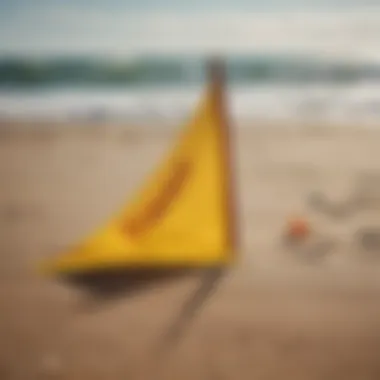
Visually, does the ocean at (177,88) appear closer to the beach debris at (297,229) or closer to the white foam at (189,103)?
the white foam at (189,103)

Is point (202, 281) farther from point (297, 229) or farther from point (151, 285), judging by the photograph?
point (297, 229)

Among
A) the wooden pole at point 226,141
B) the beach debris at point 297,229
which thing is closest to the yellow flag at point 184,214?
the wooden pole at point 226,141

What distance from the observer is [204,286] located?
4.82ft

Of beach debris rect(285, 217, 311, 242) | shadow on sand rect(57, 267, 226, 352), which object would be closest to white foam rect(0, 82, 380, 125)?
beach debris rect(285, 217, 311, 242)

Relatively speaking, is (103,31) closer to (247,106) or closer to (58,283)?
(247,106)

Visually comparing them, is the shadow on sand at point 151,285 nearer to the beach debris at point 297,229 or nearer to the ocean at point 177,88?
the beach debris at point 297,229

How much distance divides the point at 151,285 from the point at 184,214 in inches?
5.9

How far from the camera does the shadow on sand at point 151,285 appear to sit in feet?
4.82

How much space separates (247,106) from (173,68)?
6.3 inches

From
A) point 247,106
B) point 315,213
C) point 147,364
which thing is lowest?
point 147,364

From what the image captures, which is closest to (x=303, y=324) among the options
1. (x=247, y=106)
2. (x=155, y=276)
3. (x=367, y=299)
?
(x=367, y=299)

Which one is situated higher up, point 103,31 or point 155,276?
point 103,31

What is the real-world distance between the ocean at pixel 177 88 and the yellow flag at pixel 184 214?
5 centimetres

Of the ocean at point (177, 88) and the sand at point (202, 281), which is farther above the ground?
the ocean at point (177, 88)
